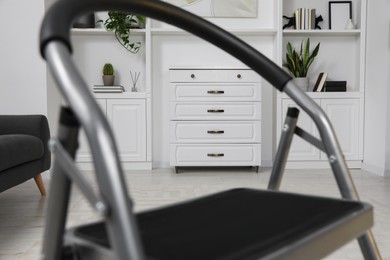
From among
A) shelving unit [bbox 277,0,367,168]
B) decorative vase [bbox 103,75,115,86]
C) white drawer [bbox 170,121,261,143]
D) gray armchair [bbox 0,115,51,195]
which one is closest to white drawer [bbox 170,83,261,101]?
white drawer [bbox 170,121,261,143]

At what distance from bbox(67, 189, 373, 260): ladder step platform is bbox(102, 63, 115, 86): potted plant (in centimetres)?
325

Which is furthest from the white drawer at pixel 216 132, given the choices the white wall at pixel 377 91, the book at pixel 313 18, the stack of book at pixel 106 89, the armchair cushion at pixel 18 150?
the armchair cushion at pixel 18 150

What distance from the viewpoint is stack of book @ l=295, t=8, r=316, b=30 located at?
403cm

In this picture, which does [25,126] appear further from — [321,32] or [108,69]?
[321,32]

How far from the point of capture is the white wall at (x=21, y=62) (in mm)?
3484

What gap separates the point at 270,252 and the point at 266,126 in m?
3.72

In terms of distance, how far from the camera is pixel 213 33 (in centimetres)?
87

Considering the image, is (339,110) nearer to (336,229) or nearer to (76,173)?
(336,229)

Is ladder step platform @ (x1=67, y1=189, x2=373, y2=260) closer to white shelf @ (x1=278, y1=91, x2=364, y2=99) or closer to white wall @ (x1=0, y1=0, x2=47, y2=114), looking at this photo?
white wall @ (x1=0, y1=0, x2=47, y2=114)

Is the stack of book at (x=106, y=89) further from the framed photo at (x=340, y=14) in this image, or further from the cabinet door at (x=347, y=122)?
the framed photo at (x=340, y=14)

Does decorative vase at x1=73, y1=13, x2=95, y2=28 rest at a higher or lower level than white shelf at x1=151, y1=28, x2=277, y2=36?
higher

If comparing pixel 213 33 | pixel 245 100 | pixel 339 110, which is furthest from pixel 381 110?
pixel 213 33

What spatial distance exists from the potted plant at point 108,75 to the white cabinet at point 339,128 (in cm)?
145

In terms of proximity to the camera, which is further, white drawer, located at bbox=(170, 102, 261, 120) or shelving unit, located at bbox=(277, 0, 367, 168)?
shelving unit, located at bbox=(277, 0, 367, 168)
